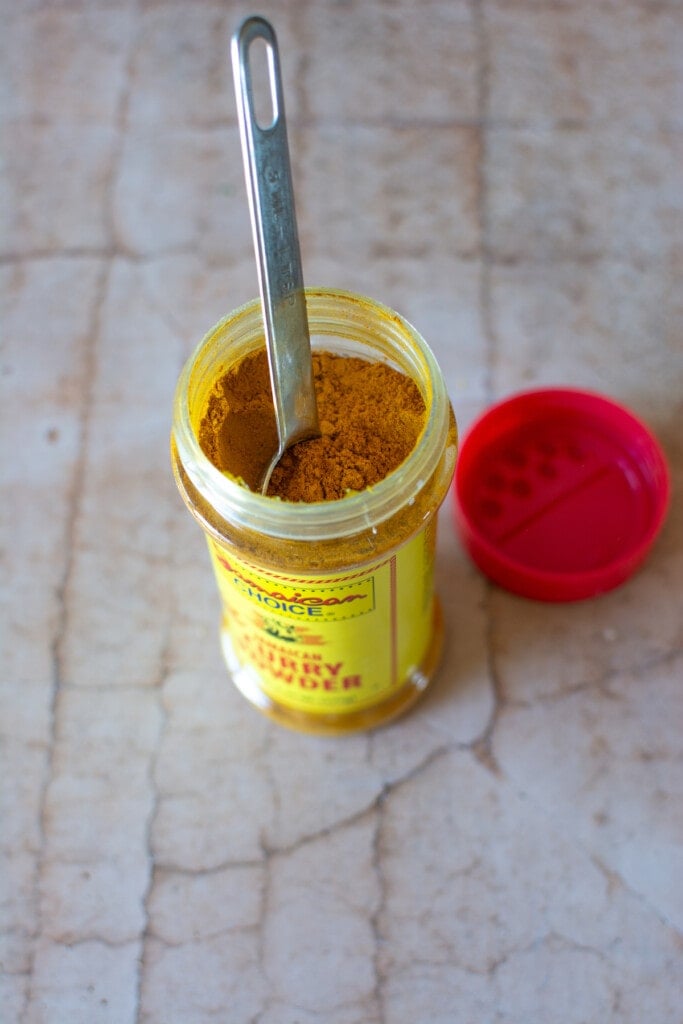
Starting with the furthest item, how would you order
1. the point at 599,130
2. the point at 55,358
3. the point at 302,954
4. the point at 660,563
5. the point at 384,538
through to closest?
the point at 599,130
the point at 55,358
the point at 660,563
the point at 302,954
the point at 384,538

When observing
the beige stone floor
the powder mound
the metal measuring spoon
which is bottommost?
the beige stone floor

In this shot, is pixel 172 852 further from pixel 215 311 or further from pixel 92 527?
pixel 215 311

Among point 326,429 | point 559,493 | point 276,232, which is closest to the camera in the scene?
point 276,232

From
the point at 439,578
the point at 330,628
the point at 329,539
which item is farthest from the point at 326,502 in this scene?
the point at 439,578

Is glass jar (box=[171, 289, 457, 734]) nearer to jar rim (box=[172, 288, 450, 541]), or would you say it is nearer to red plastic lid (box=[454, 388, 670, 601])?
jar rim (box=[172, 288, 450, 541])

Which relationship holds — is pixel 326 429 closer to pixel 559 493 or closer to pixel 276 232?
pixel 276 232

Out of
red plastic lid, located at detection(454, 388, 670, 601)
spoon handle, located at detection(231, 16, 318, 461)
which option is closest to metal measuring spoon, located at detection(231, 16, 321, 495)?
spoon handle, located at detection(231, 16, 318, 461)

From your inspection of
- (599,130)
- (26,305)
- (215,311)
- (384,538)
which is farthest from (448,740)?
(599,130)
